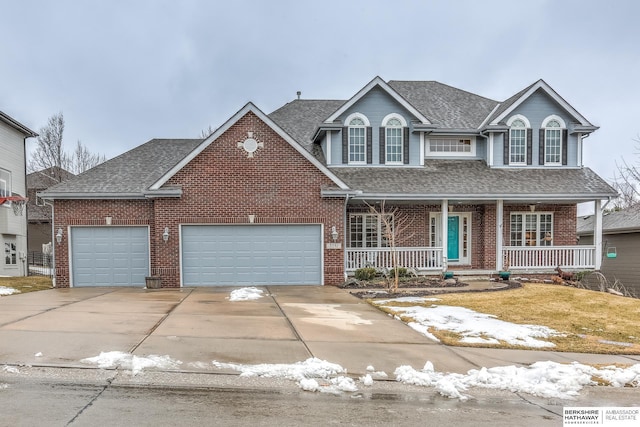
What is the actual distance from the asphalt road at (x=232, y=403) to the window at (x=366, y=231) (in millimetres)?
12087

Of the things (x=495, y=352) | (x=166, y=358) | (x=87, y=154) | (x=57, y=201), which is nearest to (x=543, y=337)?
(x=495, y=352)

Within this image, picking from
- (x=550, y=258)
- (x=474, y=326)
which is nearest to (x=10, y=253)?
(x=474, y=326)

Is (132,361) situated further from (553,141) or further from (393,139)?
(553,141)

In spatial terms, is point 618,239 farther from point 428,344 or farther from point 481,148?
point 428,344

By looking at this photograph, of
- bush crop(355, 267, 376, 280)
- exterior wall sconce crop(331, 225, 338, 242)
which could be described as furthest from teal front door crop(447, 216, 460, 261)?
exterior wall sconce crop(331, 225, 338, 242)

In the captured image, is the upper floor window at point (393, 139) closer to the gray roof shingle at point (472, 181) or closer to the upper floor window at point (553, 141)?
the gray roof shingle at point (472, 181)

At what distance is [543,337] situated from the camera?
299 inches

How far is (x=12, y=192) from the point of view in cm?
2216

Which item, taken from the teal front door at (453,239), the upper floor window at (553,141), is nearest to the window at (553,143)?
the upper floor window at (553,141)

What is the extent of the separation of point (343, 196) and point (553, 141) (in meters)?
9.86

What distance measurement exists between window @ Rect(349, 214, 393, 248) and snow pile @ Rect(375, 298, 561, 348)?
23.5 ft

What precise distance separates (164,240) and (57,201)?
159 inches

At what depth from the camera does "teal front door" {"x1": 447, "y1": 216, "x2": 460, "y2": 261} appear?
687 inches

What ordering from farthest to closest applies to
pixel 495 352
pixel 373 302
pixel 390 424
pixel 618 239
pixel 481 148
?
pixel 618 239 < pixel 481 148 < pixel 373 302 < pixel 495 352 < pixel 390 424
